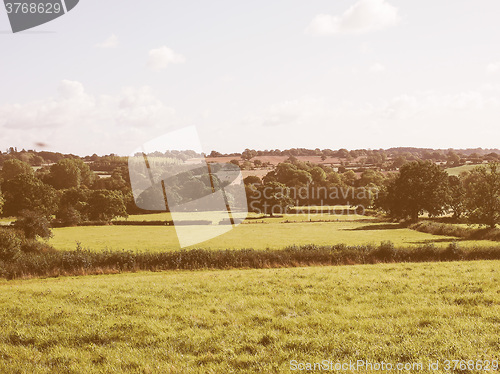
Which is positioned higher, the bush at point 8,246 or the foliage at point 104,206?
the foliage at point 104,206

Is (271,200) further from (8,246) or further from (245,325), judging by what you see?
(245,325)

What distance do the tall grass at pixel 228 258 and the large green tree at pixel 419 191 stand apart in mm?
49224

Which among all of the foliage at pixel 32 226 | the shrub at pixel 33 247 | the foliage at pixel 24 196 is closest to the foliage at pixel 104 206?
the foliage at pixel 24 196

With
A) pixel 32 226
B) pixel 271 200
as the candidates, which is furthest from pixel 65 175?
A: pixel 32 226

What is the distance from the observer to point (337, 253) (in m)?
35.2

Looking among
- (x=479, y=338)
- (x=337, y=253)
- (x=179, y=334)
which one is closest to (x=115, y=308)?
(x=179, y=334)

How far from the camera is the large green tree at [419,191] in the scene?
81750mm

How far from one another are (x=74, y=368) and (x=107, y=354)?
1.06 m

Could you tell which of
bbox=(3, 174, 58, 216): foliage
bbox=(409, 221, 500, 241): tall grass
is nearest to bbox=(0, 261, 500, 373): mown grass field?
bbox=(409, 221, 500, 241): tall grass

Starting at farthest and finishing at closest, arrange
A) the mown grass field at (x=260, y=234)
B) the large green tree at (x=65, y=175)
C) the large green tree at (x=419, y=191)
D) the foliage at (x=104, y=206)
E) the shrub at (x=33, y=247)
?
the large green tree at (x=65, y=175)
the foliage at (x=104, y=206)
the large green tree at (x=419, y=191)
the mown grass field at (x=260, y=234)
the shrub at (x=33, y=247)

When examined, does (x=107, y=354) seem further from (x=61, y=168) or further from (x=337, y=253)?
(x=61, y=168)

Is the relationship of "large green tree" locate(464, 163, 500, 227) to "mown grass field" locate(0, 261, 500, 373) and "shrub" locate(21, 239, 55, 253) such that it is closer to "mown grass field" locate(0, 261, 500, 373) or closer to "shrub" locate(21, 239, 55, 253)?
"mown grass field" locate(0, 261, 500, 373)

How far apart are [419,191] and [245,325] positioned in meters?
80.1

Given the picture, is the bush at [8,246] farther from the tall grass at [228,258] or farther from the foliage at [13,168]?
the foliage at [13,168]
